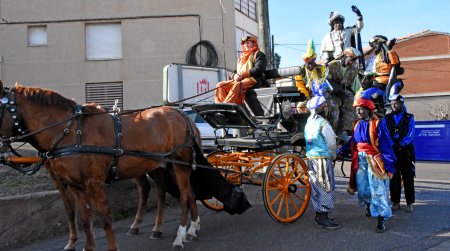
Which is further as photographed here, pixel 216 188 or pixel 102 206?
pixel 216 188

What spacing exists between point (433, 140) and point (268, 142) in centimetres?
956

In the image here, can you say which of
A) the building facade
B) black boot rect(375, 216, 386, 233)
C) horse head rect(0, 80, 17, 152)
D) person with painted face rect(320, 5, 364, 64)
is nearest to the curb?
horse head rect(0, 80, 17, 152)

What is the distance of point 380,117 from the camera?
20.1 ft

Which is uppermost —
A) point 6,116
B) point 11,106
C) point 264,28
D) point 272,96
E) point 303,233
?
point 264,28

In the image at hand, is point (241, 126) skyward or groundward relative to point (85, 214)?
skyward

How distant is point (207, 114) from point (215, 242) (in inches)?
82.7

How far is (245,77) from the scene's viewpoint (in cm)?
695

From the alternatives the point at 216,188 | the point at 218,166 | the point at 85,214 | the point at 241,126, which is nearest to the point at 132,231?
the point at 85,214

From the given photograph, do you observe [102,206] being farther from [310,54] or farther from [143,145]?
[310,54]

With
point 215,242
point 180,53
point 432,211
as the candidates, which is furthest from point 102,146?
point 180,53

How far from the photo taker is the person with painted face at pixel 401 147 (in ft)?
21.5

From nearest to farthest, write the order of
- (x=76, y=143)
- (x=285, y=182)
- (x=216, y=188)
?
(x=76, y=143) < (x=216, y=188) < (x=285, y=182)

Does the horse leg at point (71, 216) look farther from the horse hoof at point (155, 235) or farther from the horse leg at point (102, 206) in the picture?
the horse hoof at point (155, 235)

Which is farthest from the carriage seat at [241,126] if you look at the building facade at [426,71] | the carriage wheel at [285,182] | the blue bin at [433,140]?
the building facade at [426,71]
